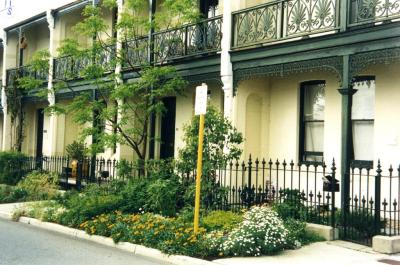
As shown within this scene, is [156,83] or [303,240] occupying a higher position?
[156,83]

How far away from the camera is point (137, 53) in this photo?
16.6m

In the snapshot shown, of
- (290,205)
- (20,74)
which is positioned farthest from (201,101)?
(20,74)

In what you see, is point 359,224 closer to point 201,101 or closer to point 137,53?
point 201,101

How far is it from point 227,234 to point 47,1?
1640 centimetres

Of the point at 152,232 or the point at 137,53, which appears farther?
the point at 137,53

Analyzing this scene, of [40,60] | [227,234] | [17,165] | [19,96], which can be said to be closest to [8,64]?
[19,96]

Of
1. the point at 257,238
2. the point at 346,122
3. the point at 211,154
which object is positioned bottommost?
the point at 257,238

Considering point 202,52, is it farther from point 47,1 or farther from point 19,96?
point 19,96

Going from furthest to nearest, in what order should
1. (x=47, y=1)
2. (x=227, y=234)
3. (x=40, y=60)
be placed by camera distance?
(x=47, y=1) → (x=40, y=60) → (x=227, y=234)

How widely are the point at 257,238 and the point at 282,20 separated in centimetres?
588

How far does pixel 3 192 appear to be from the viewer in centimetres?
1650

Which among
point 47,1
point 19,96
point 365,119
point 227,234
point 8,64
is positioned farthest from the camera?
point 8,64

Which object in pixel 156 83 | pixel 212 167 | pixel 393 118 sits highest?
pixel 156 83

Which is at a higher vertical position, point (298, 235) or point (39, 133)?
point (39, 133)
